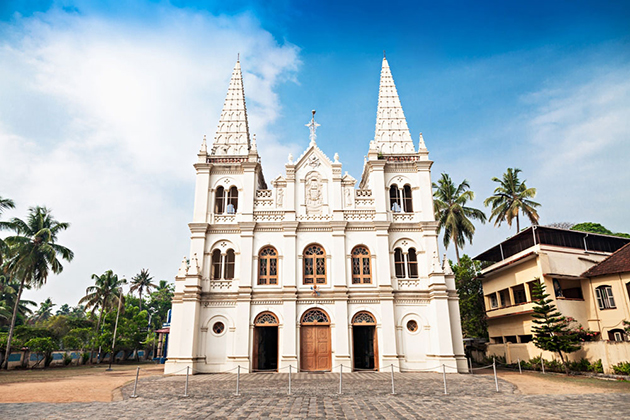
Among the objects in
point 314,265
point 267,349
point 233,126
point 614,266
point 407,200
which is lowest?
point 267,349

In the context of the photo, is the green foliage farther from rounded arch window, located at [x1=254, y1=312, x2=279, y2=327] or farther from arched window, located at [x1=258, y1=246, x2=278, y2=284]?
arched window, located at [x1=258, y1=246, x2=278, y2=284]

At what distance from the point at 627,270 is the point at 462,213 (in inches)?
641

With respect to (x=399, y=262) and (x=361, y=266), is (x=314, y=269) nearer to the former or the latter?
(x=361, y=266)

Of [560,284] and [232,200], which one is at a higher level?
[232,200]

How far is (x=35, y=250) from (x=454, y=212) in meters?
36.1

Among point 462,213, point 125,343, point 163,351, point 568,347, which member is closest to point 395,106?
point 462,213

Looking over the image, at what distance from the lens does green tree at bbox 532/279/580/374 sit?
20844 millimetres

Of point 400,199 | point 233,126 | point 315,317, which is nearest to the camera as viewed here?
point 315,317

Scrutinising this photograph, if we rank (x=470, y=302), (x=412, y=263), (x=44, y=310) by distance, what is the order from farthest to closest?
(x=44, y=310)
(x=470, y=302)
(x=412, y=263)

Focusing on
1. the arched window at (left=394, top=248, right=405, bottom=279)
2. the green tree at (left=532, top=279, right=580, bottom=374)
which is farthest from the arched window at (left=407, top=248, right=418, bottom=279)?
the green tree at (left=532, top=279, right=580, bottom=374)

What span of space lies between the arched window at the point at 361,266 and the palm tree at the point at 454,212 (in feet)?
47.1

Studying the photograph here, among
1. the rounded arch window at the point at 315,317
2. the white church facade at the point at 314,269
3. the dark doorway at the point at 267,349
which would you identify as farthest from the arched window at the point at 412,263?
the dark doorway at the point at 267,349

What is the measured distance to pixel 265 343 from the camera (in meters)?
26.9

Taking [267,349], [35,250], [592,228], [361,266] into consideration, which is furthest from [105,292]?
[592,228]
